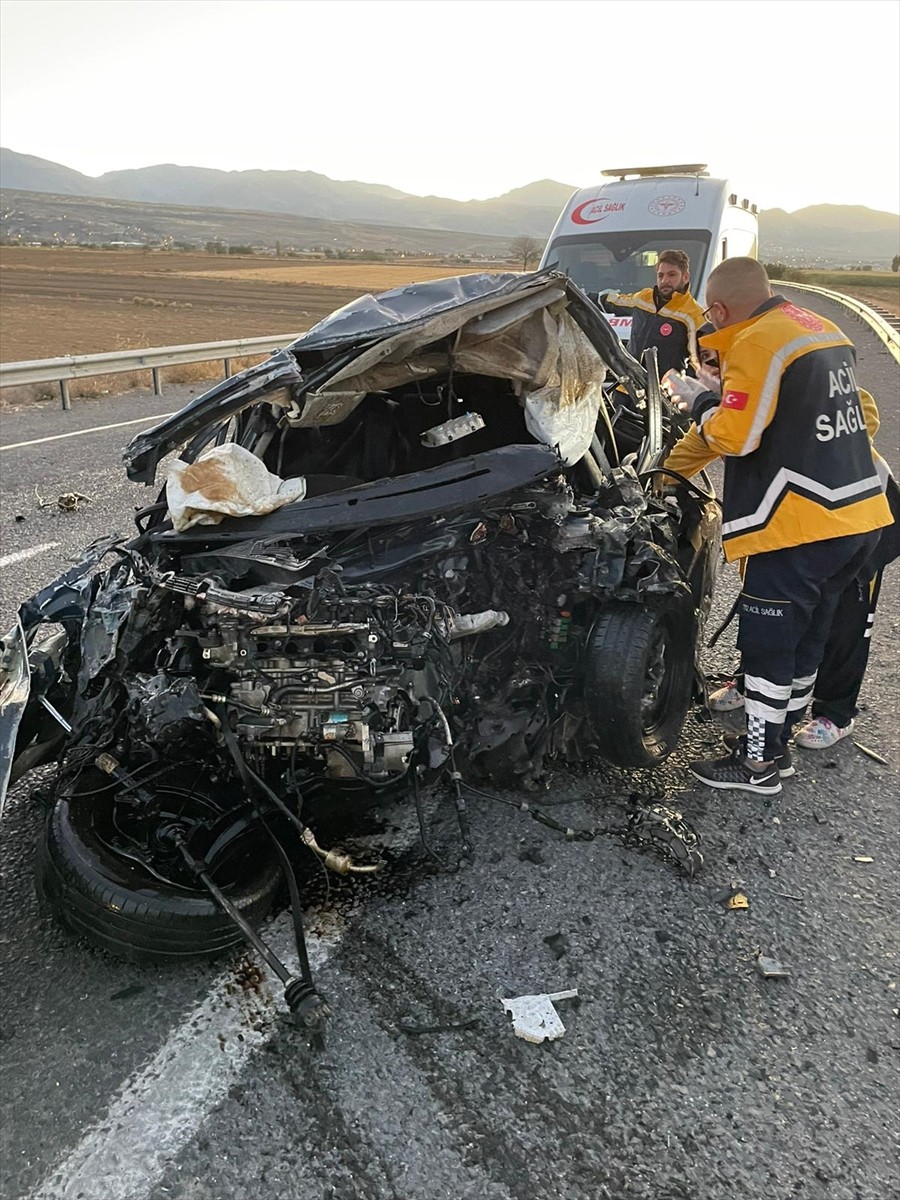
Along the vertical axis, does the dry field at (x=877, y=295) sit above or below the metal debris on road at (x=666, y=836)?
above

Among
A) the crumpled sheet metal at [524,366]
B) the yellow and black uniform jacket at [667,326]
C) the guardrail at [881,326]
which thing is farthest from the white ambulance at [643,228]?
the guardrail at [881,326]

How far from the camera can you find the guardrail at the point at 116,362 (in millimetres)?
10711

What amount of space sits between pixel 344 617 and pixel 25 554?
4.10 m

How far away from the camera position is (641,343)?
8047 mm

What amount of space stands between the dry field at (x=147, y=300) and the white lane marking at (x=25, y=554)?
40.5ft

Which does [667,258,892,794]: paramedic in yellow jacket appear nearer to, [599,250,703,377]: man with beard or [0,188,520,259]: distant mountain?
[599,250,703,377]: man with beard

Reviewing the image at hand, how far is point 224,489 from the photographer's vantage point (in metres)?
3.05

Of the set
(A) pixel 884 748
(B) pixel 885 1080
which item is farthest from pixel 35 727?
(A) pixel 884 748

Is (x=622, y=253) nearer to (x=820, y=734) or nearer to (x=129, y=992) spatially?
(x=820, y=734)

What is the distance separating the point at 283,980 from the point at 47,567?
13.6 feet

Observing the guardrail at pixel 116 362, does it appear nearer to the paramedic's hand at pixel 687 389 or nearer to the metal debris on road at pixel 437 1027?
the paramedic's hand at pixel 687 389

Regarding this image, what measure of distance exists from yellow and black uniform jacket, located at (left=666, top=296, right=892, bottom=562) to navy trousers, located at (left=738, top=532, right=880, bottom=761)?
0.08 meters

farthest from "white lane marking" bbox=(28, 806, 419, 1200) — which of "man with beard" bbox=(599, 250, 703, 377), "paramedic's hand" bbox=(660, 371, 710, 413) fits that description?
"man with beard" bbox=(599, 250, 703, 377)

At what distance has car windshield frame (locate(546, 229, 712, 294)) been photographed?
9.84m
